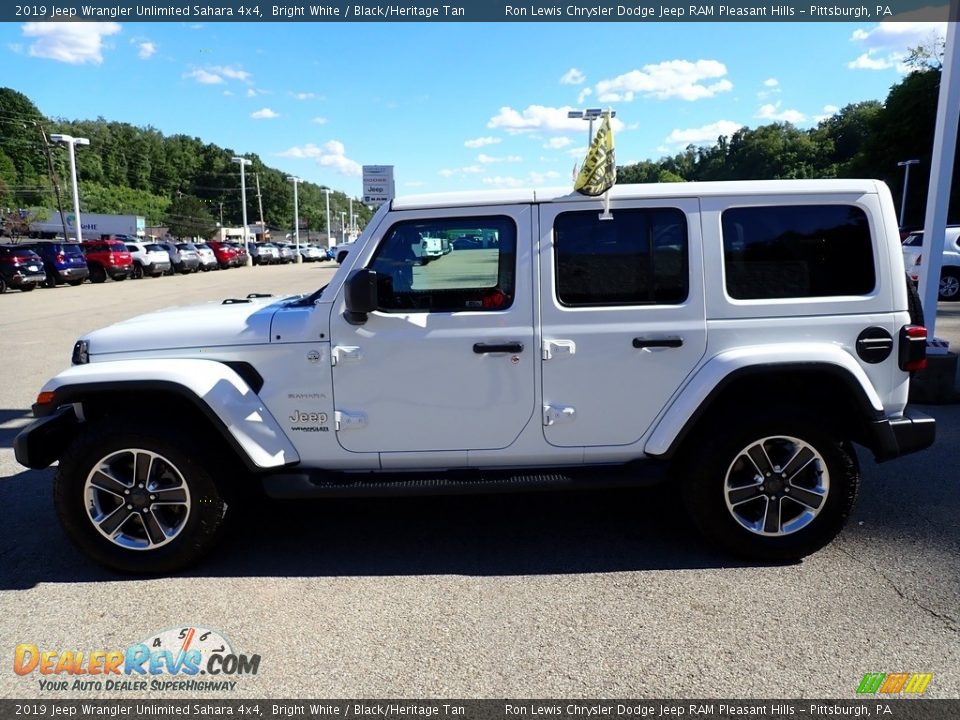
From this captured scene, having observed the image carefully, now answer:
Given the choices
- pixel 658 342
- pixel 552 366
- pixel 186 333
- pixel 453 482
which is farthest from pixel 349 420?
pixel 658 342

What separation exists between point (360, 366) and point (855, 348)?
2587 millimetres

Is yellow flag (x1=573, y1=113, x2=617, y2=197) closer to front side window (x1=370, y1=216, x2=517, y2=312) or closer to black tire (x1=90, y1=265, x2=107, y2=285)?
front side window (x1=370, y1=216, x2=517, y2=312)

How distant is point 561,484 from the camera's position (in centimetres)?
355

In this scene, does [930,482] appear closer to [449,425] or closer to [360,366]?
[449,425]

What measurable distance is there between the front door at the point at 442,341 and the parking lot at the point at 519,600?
0.73 meters

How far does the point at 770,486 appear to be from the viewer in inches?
142

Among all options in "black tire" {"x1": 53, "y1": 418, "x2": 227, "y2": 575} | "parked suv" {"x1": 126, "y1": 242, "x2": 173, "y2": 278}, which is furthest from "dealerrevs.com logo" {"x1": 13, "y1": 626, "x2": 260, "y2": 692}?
"parked suv" {"x1": 126, "y1": 242, "x2": 173, "y2": 278}

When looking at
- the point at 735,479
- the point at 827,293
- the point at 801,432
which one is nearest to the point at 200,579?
the point at 735,479

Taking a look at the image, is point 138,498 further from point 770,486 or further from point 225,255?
point 225,255

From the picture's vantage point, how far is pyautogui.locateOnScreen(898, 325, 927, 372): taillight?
353 cm

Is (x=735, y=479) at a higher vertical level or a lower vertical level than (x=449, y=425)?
lower

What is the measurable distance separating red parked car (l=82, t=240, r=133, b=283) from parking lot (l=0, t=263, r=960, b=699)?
2823cm

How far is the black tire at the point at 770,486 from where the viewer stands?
3.55 metres

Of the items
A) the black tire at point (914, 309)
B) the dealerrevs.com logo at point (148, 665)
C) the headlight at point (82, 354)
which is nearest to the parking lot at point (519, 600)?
the dealerrevs.com logo at point (148, 665)
